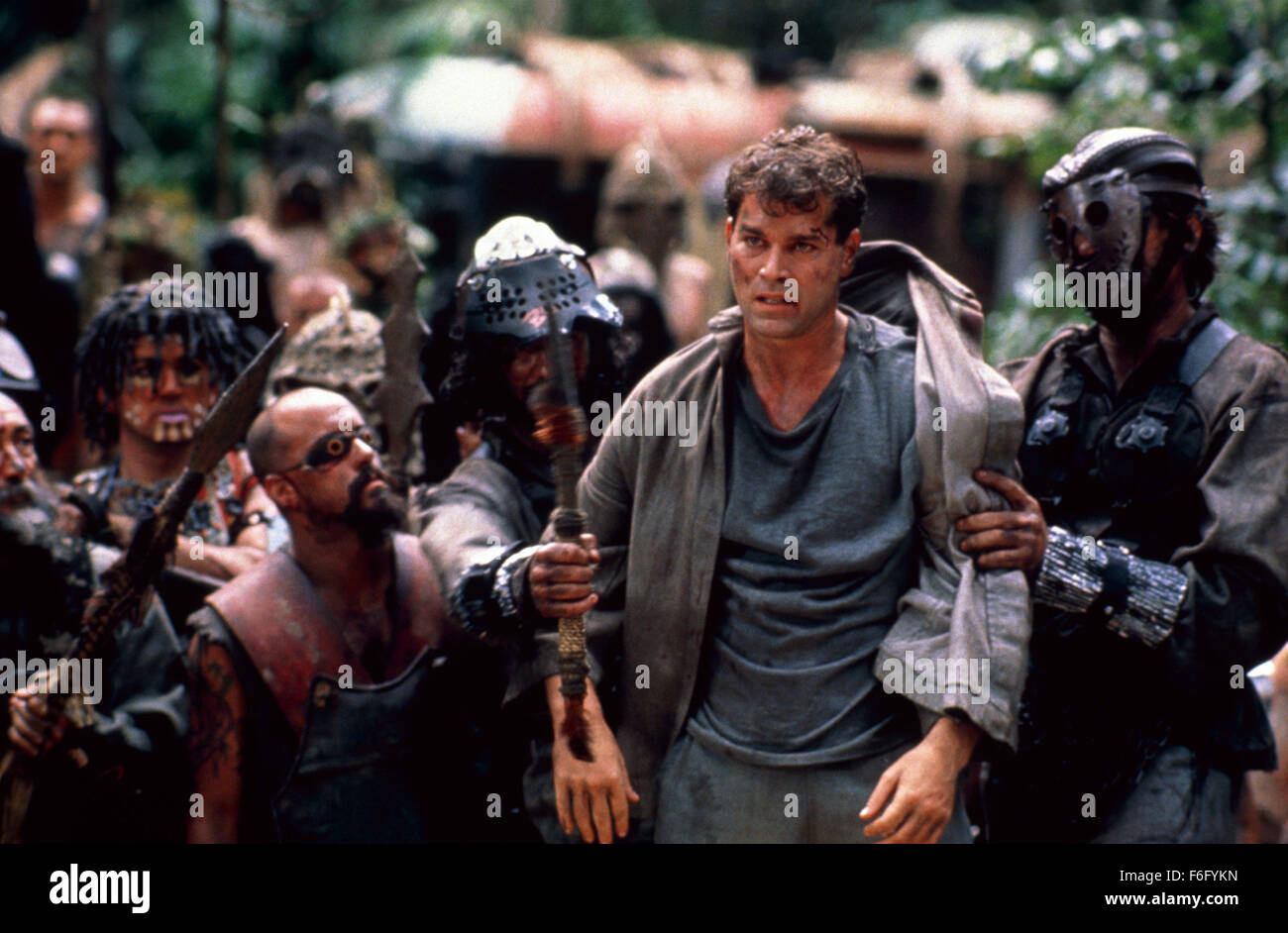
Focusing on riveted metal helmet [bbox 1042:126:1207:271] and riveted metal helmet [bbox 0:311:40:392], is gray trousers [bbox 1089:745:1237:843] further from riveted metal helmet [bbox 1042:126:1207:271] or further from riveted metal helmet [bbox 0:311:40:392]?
riveted metal helmet [bbox 0:311:40:392]

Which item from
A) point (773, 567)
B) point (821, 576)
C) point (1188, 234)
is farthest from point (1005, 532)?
point (1188, 234)

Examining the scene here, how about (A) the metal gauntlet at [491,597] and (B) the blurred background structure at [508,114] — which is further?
(B) the blurred background structure at [508,114]

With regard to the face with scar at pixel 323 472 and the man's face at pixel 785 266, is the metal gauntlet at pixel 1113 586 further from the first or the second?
the face with scar at pixel 323 472

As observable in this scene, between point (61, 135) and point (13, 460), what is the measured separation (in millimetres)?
5267

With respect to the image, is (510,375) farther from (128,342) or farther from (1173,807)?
(1173,807)

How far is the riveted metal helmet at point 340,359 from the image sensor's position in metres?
5.75

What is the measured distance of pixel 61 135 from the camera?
942cm

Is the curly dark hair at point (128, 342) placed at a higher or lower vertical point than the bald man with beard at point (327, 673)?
higher

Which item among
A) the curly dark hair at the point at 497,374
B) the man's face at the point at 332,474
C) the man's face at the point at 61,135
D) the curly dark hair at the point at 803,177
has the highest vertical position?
the man's face at the point at 61,135

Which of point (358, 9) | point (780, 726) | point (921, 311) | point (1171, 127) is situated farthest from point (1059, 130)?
point (358, 9)

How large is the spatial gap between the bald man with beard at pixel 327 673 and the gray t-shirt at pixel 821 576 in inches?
34.3


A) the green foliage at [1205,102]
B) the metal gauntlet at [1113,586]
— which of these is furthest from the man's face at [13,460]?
the green foliage at [1205,102]

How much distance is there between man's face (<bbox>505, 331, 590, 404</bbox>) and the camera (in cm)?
464

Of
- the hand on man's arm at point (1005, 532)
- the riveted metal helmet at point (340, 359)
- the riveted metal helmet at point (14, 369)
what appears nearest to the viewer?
the hand on man's arm at point (1005, 532)
